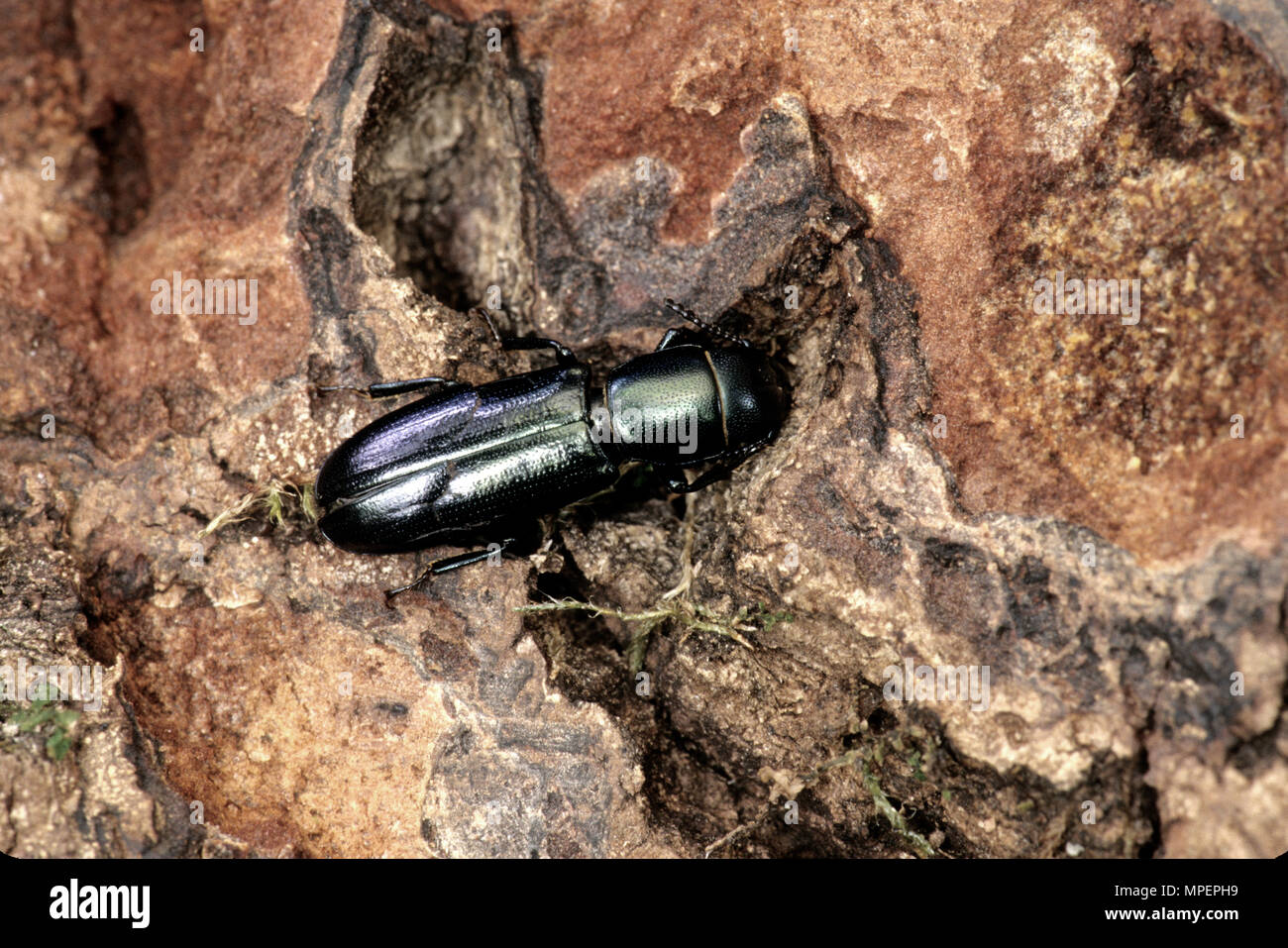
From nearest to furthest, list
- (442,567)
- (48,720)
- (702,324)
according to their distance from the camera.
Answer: (48,720)
(442,567)
(702,324)

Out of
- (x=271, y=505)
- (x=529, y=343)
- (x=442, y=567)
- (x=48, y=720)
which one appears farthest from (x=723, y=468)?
(x=48, y=720)

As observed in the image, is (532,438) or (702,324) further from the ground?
(702,324)

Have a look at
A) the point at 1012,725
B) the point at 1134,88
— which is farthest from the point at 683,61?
the point at 1012,725

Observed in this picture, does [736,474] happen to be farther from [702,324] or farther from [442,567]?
[442,567]

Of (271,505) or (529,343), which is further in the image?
(529,343)

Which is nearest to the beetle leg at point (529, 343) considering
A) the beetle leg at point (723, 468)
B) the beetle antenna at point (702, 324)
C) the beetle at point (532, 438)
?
the beetle at point (532, 438)

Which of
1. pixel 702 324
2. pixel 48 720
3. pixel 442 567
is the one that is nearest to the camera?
pixel 48 720

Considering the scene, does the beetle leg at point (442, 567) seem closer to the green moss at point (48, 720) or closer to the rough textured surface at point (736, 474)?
the rough textured surface at point (736, 474)
